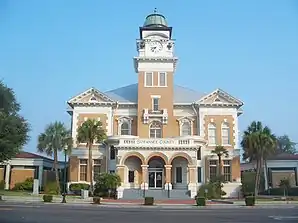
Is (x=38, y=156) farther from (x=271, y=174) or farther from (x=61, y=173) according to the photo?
(x=271, y=174)

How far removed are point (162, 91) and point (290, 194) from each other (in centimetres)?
2043

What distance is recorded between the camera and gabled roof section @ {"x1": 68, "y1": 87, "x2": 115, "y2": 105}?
168 ft

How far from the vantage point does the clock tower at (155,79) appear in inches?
2024

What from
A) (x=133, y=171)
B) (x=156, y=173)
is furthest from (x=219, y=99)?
(x=133, y=171)

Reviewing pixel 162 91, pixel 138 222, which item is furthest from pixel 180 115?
pixel 138 222

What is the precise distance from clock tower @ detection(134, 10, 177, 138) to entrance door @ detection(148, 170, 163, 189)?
531 cm

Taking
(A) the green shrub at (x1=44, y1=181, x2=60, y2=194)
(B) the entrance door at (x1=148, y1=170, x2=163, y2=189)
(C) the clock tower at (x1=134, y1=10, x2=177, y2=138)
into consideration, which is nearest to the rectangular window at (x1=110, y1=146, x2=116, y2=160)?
(C) the clock tower at (x1=134, y1=10, x2=177, y2=138)

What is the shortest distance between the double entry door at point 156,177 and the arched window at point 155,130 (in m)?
5.31

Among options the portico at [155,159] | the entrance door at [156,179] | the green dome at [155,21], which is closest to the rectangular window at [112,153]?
the portico at [155,159]

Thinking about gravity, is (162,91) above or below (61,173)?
above

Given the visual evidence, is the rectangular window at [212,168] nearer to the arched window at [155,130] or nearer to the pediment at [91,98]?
the arched window at [155,130]

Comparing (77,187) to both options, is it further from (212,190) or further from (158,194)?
(212,190)

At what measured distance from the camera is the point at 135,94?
55625 millimetres

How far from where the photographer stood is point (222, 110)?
51.3 m
